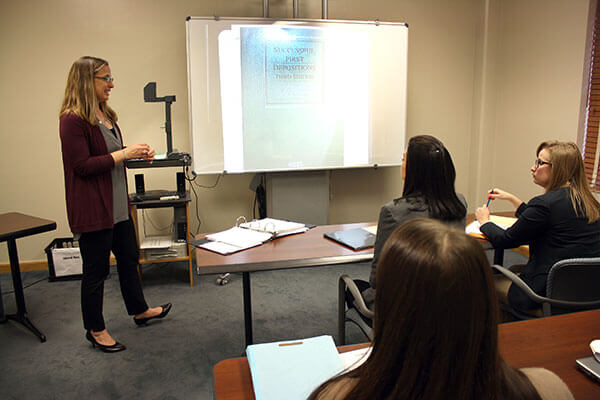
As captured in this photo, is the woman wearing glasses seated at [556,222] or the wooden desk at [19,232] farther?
the wooden desk at [19,232]

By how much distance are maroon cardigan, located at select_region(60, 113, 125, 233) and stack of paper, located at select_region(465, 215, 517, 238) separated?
1851mm

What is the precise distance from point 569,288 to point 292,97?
8.29 ft

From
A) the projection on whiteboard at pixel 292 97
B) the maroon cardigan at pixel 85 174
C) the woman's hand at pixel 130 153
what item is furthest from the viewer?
the projection on whiteboard at pixel 292 97

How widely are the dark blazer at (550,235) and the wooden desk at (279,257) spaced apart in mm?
675

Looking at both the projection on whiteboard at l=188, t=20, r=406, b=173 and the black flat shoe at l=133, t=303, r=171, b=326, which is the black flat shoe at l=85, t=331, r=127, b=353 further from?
the projection on whiteboard at l=188, t=20, r=406, b=173

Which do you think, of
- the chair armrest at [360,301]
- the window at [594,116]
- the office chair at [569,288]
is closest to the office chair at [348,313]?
the chair armrest at [360,301]

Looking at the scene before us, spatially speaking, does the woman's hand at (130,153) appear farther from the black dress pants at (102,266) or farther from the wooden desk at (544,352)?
the wooden desk at (544,352)

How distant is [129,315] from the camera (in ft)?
9.40

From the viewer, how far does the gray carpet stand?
2.17 m

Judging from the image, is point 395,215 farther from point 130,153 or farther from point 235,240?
point 130,153

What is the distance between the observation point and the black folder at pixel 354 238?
205 cm

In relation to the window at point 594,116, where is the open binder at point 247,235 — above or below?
below

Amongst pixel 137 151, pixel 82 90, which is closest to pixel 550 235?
pixel 137 151

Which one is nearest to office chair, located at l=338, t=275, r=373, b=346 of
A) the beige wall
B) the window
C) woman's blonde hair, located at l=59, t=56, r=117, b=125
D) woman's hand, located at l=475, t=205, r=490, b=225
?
woman's hand, located at l=475, t=205, r=490, b=225
